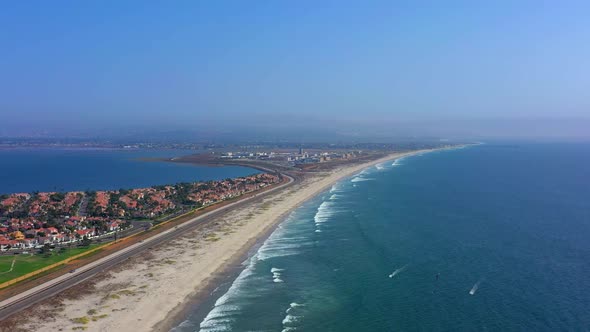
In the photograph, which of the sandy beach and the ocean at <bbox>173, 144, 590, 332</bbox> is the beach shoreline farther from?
the ocean at <bbox>173, 144, 590, 332</bbox>

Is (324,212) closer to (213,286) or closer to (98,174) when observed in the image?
(213,286)

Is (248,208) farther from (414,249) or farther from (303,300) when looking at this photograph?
(303,300)

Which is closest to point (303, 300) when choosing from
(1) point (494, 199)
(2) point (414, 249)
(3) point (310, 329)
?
(3) point (310, 329)

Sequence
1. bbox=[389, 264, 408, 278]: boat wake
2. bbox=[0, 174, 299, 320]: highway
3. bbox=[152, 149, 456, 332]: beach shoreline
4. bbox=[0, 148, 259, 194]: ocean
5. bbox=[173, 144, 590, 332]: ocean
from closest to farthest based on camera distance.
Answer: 1. bbox=[173, 144, 590, 332]: ocean
2. bbox=[152, 149, 456, 332]: beach shoreline
3. bbox=[0, 174, 299, 320]: highway
4. bbox=[389, 264, 408, 278]: boat wake
5. bbox=[0, 148, 259, 194]: ocean

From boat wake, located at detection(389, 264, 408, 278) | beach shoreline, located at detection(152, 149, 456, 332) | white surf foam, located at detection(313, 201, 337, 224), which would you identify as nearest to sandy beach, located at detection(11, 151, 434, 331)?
beach shoreline, located at detection(152, 149, 456, 332)

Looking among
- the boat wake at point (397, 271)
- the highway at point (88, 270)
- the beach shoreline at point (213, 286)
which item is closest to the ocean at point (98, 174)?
the highway at point (88, 270)
